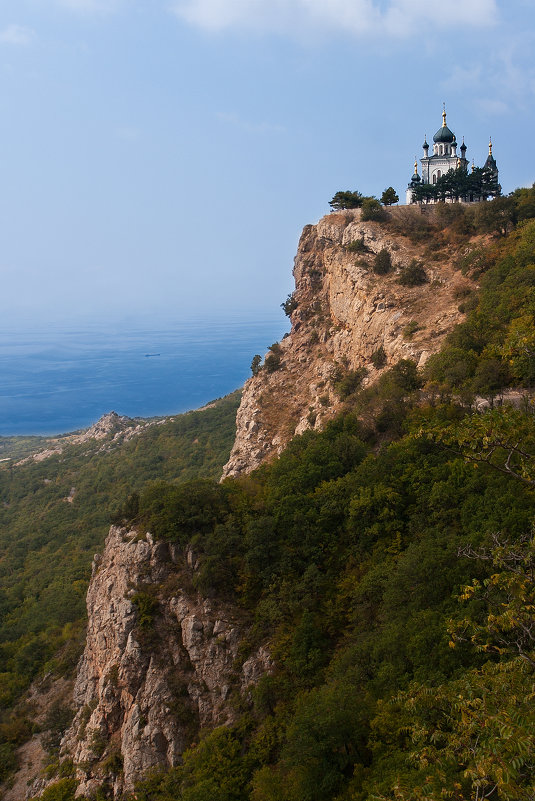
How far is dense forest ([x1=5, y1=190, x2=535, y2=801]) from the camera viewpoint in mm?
6805

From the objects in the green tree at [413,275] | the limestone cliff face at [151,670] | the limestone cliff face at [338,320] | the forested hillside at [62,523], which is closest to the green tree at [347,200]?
the limestone cliff face at [338,320]

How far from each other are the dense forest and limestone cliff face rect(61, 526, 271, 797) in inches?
20.7

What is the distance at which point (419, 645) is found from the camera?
11.4 m

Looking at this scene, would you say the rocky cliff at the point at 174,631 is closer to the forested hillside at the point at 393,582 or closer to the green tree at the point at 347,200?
the forested hillside at the point at 393,582

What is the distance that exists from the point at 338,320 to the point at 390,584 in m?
24.1

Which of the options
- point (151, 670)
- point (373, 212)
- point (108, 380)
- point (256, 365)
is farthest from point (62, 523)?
point (108, 380)

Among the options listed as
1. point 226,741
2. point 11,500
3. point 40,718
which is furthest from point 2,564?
point 226,741

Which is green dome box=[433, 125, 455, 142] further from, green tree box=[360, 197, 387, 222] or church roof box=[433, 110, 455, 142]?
green tree box=[360, 197, 387, 222]

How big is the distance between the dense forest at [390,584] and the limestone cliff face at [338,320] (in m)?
2.76

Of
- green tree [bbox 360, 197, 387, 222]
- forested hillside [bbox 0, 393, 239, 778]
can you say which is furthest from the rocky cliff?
forested hillside [bbox 0, 393, 239, 778]

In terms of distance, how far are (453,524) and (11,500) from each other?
49461mm

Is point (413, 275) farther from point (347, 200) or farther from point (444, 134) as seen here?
point (444, 134)

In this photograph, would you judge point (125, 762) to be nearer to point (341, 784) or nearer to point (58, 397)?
point (341, 784)

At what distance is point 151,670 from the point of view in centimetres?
1661
